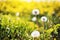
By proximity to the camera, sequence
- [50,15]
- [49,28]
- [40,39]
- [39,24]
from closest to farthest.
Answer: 1. [40,39]
2. [49,28]
3. [39,24]
4. [50,15]

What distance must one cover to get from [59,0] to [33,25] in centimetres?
63

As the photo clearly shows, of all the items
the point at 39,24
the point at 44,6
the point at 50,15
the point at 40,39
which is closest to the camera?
the point at 40,39

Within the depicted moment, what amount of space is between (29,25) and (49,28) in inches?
8.0

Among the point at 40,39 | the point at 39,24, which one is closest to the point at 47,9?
the point at 39,24

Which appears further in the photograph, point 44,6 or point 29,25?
point 44,6

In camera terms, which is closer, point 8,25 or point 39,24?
point 8,25

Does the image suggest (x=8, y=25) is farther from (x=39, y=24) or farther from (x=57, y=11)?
(x=57, y=11)

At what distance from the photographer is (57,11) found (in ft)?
8.48

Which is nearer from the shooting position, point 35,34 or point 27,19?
point 35,34

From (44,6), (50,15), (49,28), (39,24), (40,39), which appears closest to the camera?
(40,39)

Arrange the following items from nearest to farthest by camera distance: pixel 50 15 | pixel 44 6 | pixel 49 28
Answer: pixel 49 28
pixel 50 15
pixel 44 6

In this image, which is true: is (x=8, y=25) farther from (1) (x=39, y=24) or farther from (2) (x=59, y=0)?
(2) (x=59, y=0)

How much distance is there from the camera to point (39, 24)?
225cm

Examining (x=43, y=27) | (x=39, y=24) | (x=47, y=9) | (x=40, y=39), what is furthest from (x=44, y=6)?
(x=40, y=39)
